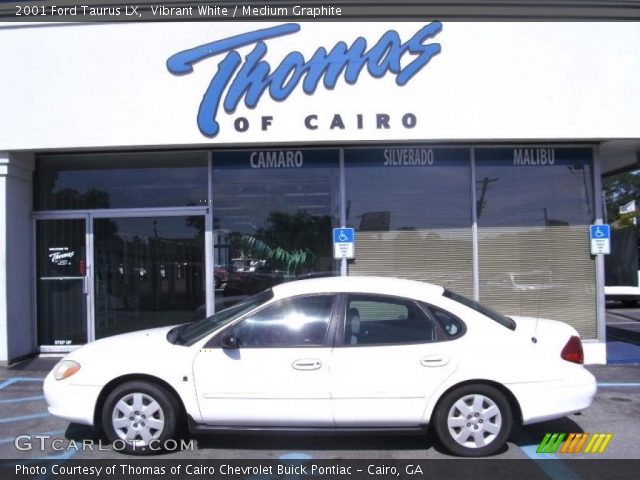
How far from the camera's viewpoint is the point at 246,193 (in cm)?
917

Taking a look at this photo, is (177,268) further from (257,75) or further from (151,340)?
(151,340)

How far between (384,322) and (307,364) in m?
0.79

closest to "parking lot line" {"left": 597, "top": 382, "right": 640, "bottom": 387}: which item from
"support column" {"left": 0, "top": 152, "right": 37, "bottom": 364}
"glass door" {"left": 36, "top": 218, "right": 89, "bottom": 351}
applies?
"glass door" {"left": 36, "top": 218, "right": 89, "bottom": 351}

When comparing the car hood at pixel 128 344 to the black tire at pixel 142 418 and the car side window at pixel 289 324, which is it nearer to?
the black tire at pixel 142 418

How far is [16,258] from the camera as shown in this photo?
351 inches

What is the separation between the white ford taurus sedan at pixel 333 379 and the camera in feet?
15.5

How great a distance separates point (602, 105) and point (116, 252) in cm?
796

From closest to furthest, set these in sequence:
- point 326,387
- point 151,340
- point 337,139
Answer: point 326,387 → point 151,340 → point 337,139

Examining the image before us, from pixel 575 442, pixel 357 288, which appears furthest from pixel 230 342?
pixel 575 442

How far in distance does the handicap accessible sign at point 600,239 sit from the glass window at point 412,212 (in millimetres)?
1855

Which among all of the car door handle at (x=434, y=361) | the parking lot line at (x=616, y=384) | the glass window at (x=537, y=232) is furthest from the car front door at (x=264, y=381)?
the glass window at (x=537, y=232)

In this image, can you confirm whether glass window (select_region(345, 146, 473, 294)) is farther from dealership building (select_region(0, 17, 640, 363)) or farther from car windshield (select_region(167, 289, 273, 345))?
car windshield (select_region(167, 289, 273, 345))

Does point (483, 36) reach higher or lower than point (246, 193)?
higher

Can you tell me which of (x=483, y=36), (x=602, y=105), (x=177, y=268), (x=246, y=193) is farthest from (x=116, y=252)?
(x=602, y=105)
